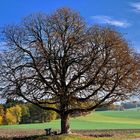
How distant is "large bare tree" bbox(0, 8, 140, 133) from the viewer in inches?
1721

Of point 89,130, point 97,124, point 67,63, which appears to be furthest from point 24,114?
point 67,63

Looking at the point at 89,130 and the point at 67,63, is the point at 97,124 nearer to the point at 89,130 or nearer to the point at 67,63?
the point at 89,130

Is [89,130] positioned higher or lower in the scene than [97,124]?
lower

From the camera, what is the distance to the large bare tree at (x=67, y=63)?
4372 centimetres

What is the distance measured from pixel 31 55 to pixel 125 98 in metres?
9.94

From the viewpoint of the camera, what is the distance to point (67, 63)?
4428 cm

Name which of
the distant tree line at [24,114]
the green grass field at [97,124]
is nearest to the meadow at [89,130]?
the green grass field at [97,124]

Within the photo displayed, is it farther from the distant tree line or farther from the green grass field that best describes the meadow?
the distant tree line

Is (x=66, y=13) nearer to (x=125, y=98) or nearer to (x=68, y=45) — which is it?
(x=68, y=45)

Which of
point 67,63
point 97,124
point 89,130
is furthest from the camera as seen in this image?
point 97,124

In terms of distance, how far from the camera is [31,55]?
147 ft

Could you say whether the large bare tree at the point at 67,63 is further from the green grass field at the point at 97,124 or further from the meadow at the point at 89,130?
the green grass field at the point at 97,124

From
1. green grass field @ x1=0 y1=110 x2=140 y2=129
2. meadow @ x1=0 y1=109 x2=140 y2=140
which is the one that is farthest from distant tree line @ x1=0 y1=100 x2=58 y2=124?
meadow @ x1=0 y1=109 x2=140 y2=140

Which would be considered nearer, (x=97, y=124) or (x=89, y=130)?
(x=89, y=130)
